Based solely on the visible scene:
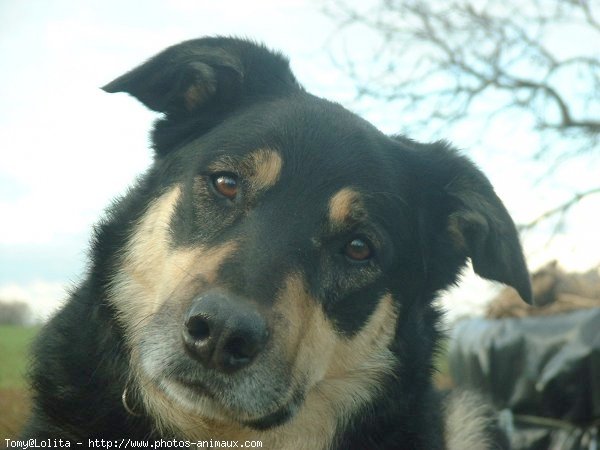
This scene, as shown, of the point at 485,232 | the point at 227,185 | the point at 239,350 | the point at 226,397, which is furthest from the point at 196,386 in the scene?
the point at 485,232

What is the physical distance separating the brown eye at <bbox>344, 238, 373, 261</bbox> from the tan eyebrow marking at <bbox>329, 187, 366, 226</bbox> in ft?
0.43

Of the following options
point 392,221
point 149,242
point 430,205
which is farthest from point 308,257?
point 430,205

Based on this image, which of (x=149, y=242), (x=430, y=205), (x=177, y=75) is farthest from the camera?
(x=430, y=205)

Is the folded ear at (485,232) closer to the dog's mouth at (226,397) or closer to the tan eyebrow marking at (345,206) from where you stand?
the tan eyebrow marking at (345,206)

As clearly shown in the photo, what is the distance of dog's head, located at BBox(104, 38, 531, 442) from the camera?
A: 257 centimetres

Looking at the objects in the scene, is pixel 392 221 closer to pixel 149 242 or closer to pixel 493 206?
pixel 493 206

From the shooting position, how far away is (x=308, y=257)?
2936mm

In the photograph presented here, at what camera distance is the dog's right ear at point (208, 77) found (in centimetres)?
326

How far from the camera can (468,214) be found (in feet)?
11.6

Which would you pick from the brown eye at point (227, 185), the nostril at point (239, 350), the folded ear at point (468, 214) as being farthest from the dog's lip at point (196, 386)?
the folded ear at point (468, 214)

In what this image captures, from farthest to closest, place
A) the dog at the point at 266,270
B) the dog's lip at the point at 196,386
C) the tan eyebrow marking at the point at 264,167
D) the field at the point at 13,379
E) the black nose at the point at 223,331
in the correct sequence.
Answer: the field at the point at 13,379 < the tan eyebrow marking at the point at 264,167 < the dog at the point at 266,270 < the dog's lip at the point at 196,386 < the black nose at the point at 223,331

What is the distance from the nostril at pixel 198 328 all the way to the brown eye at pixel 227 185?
79 cm

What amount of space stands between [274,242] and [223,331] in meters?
0.59

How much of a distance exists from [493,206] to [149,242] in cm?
174
